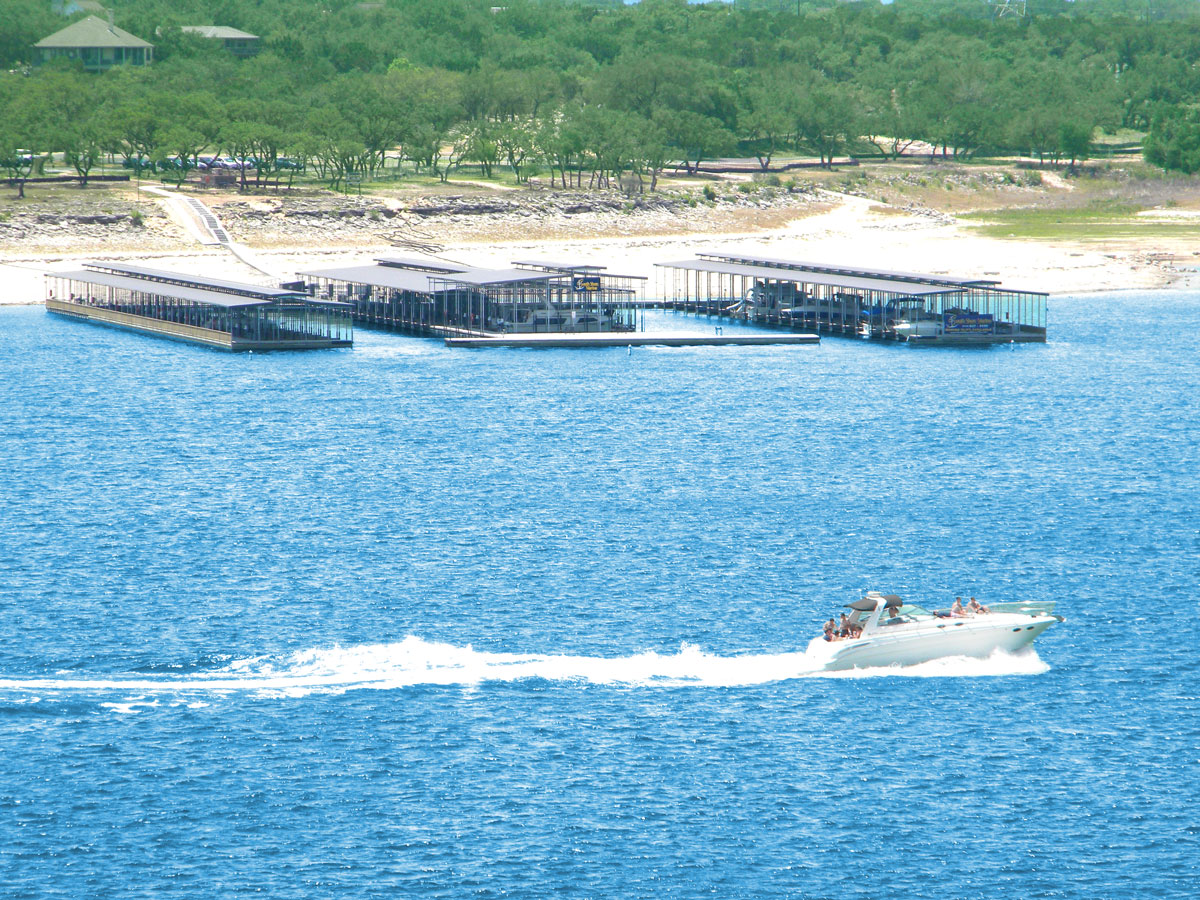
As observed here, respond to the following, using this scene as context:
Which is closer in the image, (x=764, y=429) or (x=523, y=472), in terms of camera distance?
(x=523, y=472)

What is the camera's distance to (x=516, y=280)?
6609 inches

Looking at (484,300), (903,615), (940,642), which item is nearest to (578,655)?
(903,615)

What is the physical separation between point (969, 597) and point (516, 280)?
94364mm

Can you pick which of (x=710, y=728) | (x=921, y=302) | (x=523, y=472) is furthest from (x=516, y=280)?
(x=710, y=728)

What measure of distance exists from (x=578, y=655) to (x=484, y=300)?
105507mm

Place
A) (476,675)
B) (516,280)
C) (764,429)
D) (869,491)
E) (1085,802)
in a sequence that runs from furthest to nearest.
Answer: (516,280) → (764,429) → (869,491) → (476,675) → (1085,802)

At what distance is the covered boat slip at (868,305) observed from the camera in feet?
563

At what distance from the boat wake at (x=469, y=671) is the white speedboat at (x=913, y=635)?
442 millimetres

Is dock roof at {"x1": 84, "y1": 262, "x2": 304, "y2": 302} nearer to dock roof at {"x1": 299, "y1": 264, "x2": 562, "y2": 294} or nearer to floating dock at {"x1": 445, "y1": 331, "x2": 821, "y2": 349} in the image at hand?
dock roof at {"x1": 299, "y1": 264, "x2": 562, "y2": 294}

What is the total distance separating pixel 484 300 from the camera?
174m

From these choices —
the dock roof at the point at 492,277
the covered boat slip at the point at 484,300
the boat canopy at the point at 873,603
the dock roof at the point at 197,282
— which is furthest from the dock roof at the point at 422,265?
the boat canopy at the point at 873,603

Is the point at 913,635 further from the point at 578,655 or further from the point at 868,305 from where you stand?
the point at 868,305

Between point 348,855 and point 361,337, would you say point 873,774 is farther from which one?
point 361,337

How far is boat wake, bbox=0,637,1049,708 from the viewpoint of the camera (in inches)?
2712
